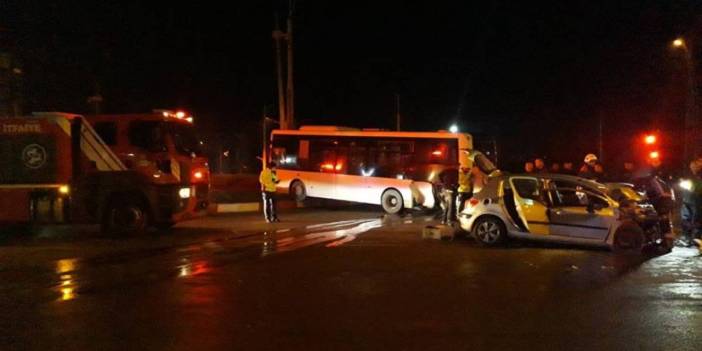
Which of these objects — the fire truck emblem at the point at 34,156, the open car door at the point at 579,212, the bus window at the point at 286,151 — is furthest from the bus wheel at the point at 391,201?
the fire truck emblem at the point at 34,156

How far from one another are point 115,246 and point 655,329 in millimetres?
11104

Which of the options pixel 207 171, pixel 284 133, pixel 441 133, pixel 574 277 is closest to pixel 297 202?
pixel 284 133

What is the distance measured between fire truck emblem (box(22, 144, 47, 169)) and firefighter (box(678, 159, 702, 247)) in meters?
13.7

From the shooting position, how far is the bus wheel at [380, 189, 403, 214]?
24.0 metres

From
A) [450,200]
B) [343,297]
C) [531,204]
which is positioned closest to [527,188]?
[531,204]

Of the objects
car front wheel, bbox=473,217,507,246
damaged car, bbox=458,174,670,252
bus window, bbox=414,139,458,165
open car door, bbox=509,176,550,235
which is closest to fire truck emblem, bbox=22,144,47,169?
damaged car, bbox=458,174,670,252

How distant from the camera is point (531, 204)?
1406 cm

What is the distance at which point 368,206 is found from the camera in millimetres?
27281

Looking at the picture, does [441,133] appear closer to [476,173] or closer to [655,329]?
[476,173]

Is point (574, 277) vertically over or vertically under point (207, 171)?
under

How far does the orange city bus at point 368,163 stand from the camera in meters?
23.9

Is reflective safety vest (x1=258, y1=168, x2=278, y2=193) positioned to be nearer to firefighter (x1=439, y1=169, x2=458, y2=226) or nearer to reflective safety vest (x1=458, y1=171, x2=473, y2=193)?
firefighter (x1=439, y1=169, x2=458, y2=226)

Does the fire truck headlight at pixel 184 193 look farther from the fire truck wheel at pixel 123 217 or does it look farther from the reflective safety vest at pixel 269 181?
the reflective safety vest at pixel 269 181

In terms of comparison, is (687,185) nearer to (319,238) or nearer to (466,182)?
(466,182)
